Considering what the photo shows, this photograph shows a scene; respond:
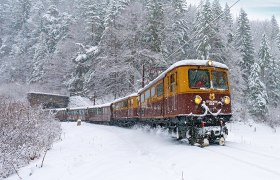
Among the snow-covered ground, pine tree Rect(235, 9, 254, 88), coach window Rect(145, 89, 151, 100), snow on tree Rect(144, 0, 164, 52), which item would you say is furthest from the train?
pine tree Rect(235, 9, 254, 88)

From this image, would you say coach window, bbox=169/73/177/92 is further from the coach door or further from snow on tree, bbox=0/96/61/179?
snow on tree, bbox=0/96/61/179

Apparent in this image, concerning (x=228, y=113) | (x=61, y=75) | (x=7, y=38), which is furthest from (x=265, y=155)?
(x=7, y=38)

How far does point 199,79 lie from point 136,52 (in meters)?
31.1

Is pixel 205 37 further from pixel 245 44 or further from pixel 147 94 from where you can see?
pixel 147 94

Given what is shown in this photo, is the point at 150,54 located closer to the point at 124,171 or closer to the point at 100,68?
the point at 100,68

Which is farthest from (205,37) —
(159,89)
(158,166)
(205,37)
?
(158,166)

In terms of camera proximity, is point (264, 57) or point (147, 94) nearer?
point (147, 94)

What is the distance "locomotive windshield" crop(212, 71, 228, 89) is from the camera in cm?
1298

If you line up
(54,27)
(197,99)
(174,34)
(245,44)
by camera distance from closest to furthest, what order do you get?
(197,99)
(174,34)
(245,44)
(54,27)

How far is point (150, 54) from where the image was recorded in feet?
141

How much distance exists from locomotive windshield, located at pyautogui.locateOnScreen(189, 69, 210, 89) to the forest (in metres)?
19.3

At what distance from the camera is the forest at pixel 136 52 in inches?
1633

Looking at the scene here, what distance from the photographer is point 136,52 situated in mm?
43438

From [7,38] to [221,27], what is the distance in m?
70.2
